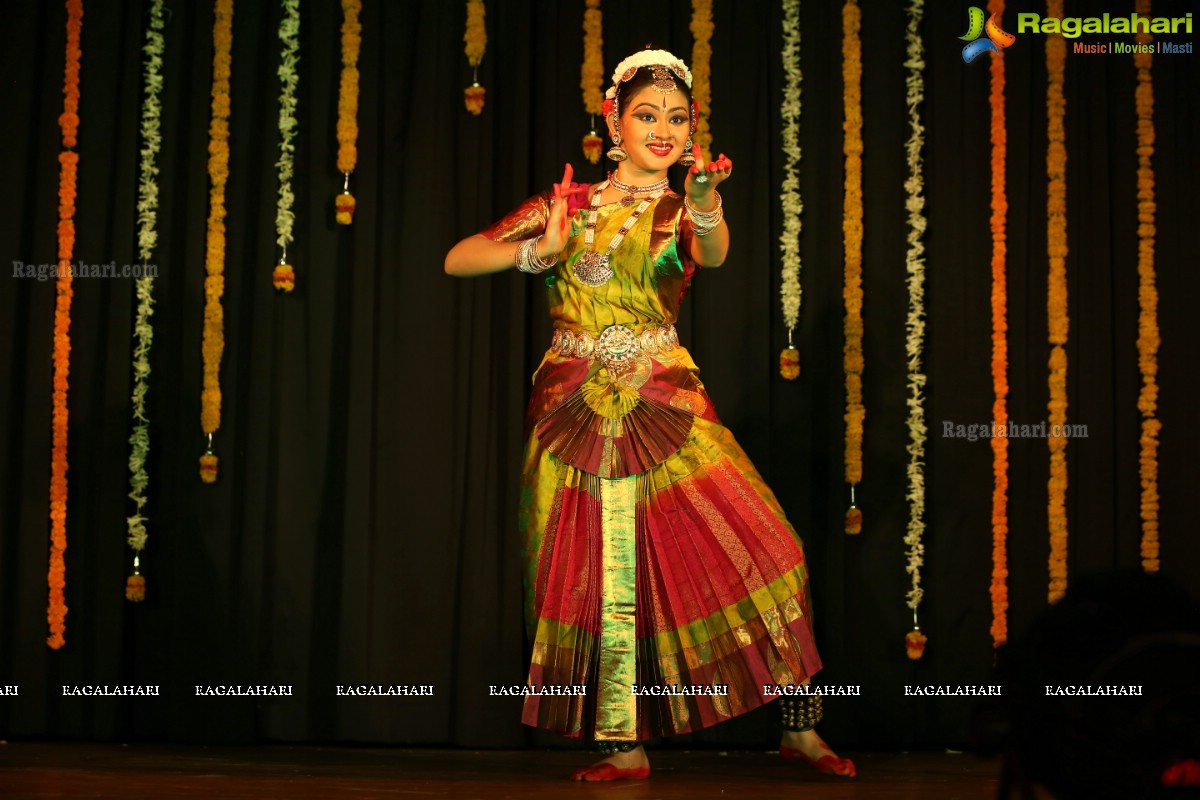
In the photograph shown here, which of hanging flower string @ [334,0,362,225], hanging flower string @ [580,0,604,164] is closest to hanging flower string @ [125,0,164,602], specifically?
hanging flower string @ [334,0,362,225]

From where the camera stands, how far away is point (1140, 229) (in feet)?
14.8

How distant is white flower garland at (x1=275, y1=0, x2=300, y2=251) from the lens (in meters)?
4.52

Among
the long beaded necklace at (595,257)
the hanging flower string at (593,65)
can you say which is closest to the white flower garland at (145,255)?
the hanging flower string at (593,65)

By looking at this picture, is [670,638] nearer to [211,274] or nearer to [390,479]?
[390,479]

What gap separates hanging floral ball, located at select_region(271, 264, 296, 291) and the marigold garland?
55.0 inches

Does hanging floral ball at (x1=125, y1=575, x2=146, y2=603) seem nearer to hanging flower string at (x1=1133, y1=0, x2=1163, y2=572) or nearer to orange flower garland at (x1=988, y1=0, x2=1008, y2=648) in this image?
orange flower garland at (x1=988, y1=0, x2=1008, y2=648)

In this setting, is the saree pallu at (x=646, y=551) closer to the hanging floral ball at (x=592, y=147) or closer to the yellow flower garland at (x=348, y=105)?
the hanging floral ball at (x=592, y=147)

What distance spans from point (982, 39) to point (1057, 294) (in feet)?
2.91

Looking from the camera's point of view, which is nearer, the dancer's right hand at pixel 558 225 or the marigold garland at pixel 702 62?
the dancer's right hand at pixel 558 225

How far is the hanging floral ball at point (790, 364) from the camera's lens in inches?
171

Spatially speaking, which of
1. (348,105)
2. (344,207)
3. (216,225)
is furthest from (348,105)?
(216,225)

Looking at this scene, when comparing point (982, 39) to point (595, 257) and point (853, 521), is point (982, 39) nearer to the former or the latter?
point (853, 521)

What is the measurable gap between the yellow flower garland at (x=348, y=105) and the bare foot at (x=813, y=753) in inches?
85.2

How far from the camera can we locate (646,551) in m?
3.53
